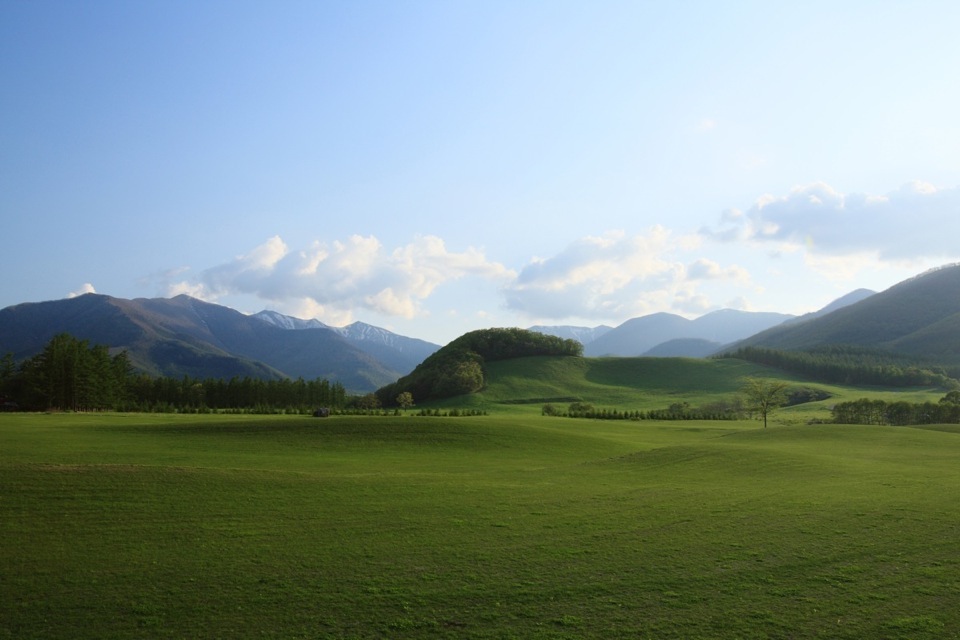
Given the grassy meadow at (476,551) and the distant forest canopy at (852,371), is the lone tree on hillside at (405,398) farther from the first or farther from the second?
the distant forest canopy at (852,371)

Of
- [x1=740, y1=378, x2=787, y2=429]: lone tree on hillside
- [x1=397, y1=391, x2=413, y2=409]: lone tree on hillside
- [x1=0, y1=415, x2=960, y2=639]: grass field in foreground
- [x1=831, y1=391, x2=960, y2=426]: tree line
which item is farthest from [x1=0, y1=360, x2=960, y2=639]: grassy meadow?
[x1=397, y1=391, x2=413, y2=409]: lone tree on hillside

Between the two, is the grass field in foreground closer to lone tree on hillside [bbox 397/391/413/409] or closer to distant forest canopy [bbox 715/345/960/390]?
lone tree on hillside [bbox 397/391/413/409]

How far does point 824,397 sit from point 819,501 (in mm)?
134560

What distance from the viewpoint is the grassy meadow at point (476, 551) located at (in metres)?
12.4

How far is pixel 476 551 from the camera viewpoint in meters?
17.0

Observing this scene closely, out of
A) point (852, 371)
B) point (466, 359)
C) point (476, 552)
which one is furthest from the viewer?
point (852, 371)

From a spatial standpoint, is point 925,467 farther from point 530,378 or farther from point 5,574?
point 530,378

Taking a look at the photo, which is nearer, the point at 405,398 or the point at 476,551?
the point at 476,551

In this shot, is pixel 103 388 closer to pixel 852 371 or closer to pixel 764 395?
pixel 764 395

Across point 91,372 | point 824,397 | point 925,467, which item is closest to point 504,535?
point 925,467

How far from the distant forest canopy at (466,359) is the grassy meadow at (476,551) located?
4680 inches

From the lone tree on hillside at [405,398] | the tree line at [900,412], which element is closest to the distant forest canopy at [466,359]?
the lone tree on hillside at [405,398]

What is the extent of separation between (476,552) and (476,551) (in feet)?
0.26

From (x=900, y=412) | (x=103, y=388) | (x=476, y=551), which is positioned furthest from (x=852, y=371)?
(x=476, y=551)
